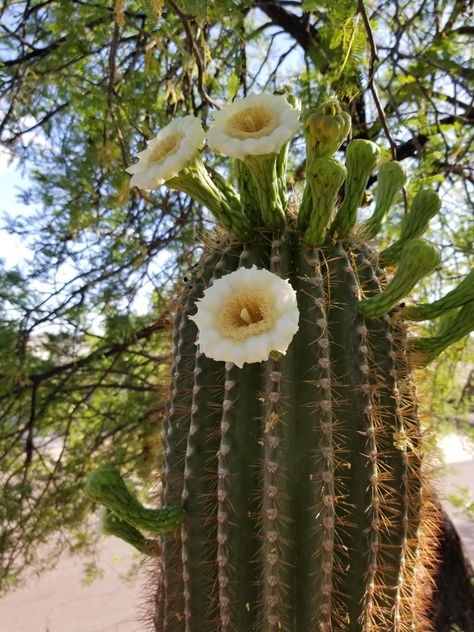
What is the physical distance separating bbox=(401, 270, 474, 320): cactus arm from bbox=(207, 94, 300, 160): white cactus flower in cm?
33

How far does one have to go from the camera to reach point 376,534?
31.2 inches

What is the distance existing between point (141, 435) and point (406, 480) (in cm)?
168

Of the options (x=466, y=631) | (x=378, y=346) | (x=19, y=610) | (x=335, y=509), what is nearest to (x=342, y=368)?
(x=378, y=346)

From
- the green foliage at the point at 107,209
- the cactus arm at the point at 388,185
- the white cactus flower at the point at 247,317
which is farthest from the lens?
the green foliage at the point at 107,209

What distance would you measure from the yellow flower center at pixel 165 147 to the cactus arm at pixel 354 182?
26 cm

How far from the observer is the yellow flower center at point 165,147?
0.81 m

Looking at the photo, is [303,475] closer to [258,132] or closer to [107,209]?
[258,132]

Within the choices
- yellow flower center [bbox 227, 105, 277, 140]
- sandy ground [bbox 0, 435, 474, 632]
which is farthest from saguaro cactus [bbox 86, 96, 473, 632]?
sandy ground [bbox 0, 435, 474, 632]

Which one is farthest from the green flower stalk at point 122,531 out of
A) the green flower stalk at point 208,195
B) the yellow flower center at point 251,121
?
the yellow flower center at point 251,121

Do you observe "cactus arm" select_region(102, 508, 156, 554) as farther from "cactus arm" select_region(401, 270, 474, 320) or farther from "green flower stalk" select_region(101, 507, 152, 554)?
"cactus arm" select_region(401, 270, 474, 320)

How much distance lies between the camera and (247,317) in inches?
28.1

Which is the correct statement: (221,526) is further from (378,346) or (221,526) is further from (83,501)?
(83,501)

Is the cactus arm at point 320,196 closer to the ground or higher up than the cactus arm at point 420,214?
closer to the ground

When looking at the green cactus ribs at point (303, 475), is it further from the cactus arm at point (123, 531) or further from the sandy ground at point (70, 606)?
the sandy ground at point (70, 606)
